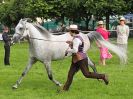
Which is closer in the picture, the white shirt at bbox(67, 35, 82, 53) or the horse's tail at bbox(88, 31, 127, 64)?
the white shirt at bbox(67, 35, 82, 53)

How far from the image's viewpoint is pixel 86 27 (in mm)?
52469

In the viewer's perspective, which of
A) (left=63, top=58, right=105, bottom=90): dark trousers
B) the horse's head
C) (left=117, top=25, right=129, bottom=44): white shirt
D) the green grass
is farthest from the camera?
(left=117, top=25, right=129, bottom=44): white shirt

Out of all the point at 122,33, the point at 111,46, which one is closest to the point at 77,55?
the point at 111,46

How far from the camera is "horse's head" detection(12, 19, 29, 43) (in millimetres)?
12289

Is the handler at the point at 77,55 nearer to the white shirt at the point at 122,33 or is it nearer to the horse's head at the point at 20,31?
the horse's head at the point at 20,31

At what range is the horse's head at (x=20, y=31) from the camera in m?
12.3

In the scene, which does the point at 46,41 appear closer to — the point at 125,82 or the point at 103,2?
the point at 125,82

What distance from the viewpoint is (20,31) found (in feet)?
40.5

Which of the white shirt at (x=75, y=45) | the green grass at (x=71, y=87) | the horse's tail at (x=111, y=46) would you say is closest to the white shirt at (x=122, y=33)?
the green grass at (x=71, y=87)

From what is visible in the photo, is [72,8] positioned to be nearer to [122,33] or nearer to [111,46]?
[122,33]

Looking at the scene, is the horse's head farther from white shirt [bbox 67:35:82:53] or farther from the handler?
white shirt [bbox 67:35:82:53]

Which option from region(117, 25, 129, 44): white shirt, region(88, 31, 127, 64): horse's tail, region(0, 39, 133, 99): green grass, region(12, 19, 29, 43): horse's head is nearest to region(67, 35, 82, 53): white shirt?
region(0, 39, 133, 99): green grass

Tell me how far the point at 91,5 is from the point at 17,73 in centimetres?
2799

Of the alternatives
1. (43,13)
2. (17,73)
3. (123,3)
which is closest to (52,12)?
(43,13)
